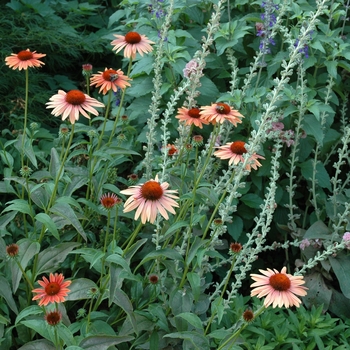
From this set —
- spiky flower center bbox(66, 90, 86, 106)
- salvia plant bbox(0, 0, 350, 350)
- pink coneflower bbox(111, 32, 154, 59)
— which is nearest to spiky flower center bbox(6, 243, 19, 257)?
salvia plant bbox(0, 0, 350, 350)

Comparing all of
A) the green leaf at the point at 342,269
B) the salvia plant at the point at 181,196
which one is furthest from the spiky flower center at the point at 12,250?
the green leaf at the point at 342,269

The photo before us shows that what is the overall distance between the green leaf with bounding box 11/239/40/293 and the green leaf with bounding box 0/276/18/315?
0.05 meters

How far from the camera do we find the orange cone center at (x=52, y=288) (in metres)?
1.73

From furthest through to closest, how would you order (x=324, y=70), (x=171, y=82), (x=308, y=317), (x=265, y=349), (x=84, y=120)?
(x=84, y=120)
(x=324, y=70)
(x=171, y=82)
(x=308, y=317)
(x=265, y=349)

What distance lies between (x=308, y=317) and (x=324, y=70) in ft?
5.12

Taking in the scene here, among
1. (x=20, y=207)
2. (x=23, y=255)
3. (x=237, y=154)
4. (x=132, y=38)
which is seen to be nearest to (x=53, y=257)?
(x=23, y=255)

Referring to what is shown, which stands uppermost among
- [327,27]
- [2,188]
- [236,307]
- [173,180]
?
[327,27]

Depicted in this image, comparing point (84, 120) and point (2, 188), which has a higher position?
point (2, 188)

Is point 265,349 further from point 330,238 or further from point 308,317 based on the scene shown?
point 330,238

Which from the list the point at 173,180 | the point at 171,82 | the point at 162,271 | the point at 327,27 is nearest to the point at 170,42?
the point at 171,82

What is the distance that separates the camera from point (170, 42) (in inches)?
128

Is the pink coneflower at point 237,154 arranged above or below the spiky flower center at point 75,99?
below

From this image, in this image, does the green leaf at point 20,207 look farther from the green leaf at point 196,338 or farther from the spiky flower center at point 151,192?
the green leaf at point 196,338

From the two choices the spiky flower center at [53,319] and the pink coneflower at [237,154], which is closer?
the spiky flower center at [53,319]
